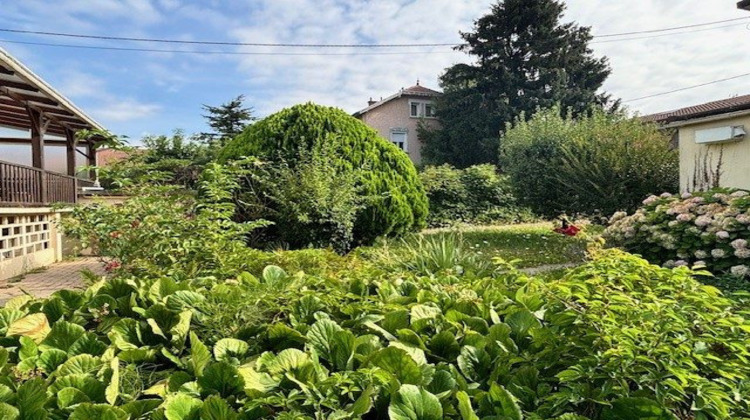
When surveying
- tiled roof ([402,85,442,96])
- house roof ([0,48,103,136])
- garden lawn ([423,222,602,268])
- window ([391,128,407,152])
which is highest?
tiled roof ([402,85,442,96])

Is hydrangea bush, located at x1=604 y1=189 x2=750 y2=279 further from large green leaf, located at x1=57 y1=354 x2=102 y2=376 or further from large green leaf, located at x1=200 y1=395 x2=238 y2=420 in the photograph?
large green leaf, located at x1=57 y1=354 x2=102 y2=376

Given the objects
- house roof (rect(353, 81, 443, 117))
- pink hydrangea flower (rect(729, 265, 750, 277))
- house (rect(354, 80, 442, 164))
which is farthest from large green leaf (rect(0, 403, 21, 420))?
house roof (rect(353, 81, 443, 117))

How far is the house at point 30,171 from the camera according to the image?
8023mm

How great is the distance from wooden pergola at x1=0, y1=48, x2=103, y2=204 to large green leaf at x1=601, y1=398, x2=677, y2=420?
7.85 m

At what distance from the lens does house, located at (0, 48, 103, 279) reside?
8.02m

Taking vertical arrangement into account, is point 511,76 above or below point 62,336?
above

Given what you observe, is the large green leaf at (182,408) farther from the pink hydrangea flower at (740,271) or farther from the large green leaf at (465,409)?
the pink hydrangea flower at (740,271)

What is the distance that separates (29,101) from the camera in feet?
30.8

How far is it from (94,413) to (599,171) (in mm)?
10047

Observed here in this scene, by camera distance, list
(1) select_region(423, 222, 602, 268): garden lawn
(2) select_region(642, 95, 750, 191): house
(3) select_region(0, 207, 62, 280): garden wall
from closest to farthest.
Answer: (2) select_region(642, 95, 750, 191): house < (1) select_region(423, 222, 602, 268): garden lawn < (3) select_region(0, 207, 62, 280): garden wall

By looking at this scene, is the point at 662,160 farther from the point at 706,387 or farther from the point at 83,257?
the point at 83,257

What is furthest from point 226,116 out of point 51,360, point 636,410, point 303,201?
point 636,410

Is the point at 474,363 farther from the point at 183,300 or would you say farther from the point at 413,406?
the point at 183,300

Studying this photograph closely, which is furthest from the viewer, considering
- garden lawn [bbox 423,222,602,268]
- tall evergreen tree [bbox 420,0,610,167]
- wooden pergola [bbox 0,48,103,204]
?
tall evergreen tree [bbox 420,0,610,167]
